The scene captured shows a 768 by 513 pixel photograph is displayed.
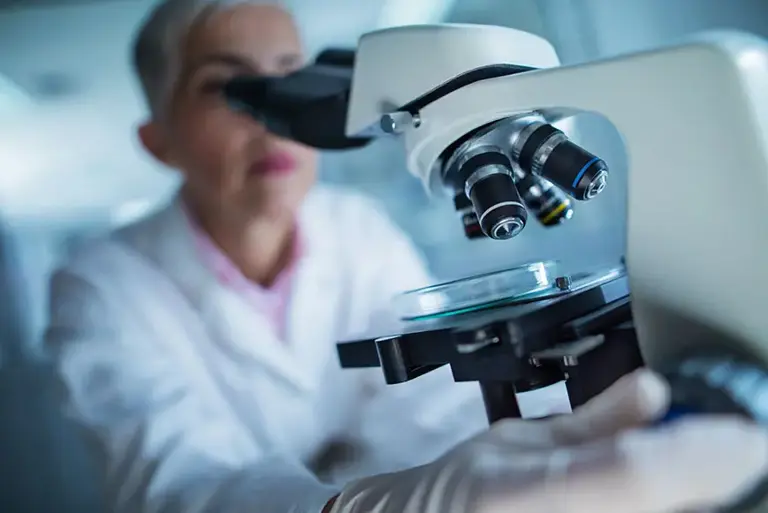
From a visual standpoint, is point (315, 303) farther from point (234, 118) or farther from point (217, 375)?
point (234, 118)

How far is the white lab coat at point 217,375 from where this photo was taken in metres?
0.87

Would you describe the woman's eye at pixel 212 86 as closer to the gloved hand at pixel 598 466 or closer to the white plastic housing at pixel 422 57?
the white plastic housing at pixel 422 57

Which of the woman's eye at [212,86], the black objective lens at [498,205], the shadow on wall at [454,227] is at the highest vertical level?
the woman's eye at [212,86]

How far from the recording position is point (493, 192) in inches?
21.4

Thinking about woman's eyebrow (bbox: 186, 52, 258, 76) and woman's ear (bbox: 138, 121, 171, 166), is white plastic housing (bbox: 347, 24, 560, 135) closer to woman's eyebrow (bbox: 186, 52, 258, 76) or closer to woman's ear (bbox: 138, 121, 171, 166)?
woman's eyebrow (bbox: 186, 52, 258, 76)

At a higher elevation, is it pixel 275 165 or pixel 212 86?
pixel 212 86

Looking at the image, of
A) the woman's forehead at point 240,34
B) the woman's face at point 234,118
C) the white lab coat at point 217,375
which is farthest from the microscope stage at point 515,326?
the woman's forehead at point 240,34

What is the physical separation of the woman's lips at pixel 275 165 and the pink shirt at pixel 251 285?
151 mm

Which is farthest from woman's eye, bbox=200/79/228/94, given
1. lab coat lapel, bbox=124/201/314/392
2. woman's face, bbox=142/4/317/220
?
lab coat lapel, bbox=124/201/314/392

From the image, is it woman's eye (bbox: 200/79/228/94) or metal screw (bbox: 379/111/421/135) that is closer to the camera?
metal screw (bbox: 379/111/421/135)

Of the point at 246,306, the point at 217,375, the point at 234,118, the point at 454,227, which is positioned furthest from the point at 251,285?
the point at 454,227

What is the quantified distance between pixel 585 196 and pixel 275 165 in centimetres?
69

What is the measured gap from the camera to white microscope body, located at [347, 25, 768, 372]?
1.51 feet

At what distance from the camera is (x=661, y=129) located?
1.61 feet
